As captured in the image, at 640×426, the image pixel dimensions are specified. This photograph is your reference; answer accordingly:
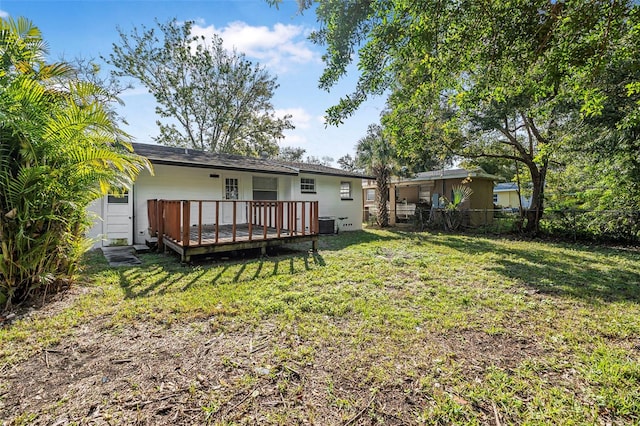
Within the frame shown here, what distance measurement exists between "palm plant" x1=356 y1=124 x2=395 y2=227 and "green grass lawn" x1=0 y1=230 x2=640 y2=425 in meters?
7.84

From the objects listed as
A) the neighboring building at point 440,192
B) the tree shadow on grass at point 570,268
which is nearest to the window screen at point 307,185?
the neighboring building at point 440,192

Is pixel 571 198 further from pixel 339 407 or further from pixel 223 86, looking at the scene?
pixel 223 86

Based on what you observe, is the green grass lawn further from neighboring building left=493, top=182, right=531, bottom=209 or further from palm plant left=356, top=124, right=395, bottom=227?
neighboring building left=493, top=182, right=531, bottom=209

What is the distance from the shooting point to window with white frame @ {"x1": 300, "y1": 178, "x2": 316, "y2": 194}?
11.5 metres

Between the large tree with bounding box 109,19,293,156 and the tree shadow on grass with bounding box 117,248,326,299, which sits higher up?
the large tree with bounding box 109,19,293,156

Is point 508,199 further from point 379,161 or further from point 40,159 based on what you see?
point 40,159

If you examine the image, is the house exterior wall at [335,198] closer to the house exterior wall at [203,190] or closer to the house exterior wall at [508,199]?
the house exterior wall at [203,190]

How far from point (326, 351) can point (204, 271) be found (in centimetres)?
347

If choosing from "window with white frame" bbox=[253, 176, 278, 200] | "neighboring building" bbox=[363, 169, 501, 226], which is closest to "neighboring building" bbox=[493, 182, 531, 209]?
"neighboring building" bbox=[363, 169, 501, 226]

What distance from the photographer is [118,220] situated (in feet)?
25.8

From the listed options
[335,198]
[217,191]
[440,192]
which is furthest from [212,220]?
[440,192]

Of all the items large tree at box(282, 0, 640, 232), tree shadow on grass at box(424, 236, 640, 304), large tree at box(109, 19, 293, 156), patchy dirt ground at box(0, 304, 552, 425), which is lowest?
patchy dirt ground at box(0, 304, 552, 425)

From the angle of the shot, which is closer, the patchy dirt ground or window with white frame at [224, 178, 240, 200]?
the patchy dirt ground

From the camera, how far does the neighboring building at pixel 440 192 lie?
14.5 m
